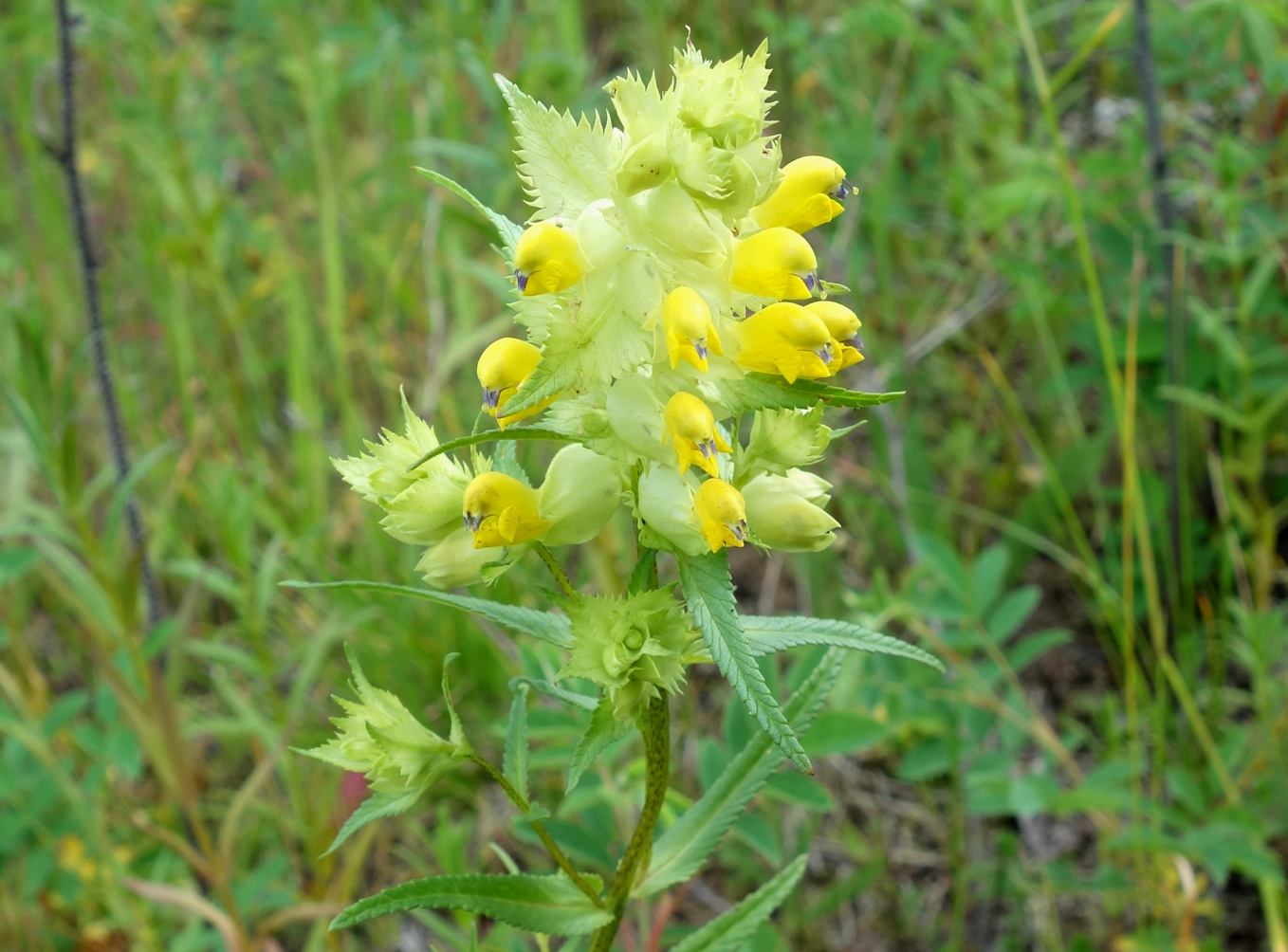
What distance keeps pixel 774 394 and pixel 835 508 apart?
2.07m

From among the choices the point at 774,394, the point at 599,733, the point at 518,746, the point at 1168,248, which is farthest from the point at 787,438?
the point at 1168,248

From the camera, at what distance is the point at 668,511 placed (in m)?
0.86

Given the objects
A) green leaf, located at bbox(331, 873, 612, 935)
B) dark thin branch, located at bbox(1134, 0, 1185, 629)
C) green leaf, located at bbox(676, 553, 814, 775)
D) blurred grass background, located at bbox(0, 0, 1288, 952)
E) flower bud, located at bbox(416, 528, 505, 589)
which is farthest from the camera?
dark thin branch, located at bbox(1134, 0, 1185, 629)

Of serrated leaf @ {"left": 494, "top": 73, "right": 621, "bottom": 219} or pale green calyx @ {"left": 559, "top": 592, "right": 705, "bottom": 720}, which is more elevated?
serrated leaf @ {"left": 494, "top": 73, "right": 621, "bottom": 219}

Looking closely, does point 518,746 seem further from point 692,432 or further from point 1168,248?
point 1168,248

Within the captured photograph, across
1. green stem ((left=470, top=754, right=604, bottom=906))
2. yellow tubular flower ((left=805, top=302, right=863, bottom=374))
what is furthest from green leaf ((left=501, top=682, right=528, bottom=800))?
yellow tubular flower ((left=805, top=302, right=863, bottom=374))

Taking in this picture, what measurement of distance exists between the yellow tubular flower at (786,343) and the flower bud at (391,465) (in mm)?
336

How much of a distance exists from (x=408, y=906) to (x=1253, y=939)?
2.00m

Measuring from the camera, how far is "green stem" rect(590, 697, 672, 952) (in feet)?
3.13

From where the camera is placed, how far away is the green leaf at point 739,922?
102 cm

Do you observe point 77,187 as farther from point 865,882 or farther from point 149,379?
point 865,882

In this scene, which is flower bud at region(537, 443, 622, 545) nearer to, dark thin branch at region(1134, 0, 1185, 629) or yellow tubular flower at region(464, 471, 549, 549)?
yellow tubular flower at region(464, 471, 549, 549)

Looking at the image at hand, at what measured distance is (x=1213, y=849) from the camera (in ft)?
5.76

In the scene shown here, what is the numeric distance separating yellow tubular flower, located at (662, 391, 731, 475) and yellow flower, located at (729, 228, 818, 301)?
0.40 feet
